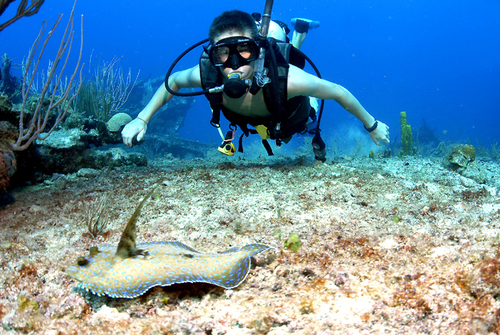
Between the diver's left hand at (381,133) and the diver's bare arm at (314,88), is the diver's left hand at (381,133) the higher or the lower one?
the lower one

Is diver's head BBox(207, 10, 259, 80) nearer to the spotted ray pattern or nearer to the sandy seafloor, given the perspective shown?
the sandy seafloor

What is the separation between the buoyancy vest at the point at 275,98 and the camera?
12.1 ft

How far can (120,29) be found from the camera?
112 metres

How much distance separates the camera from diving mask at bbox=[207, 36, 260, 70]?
3308 mm

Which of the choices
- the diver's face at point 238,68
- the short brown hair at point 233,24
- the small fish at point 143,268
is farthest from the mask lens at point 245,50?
the small fish at point 143,268

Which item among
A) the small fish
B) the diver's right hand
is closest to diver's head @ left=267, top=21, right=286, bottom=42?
the diver's right hand

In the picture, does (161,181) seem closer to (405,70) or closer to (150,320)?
(150,320)

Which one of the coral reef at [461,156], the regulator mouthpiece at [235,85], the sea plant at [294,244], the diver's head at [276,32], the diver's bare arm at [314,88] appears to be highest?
the diver's head at [276,32]

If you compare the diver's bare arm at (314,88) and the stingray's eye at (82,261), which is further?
the diver's bare arm at (314,88)

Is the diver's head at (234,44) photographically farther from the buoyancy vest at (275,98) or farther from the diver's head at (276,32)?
the diver's head at (276,32)

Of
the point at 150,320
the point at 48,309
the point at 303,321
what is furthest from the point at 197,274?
the point at 48,309

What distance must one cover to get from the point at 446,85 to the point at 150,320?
148636 millimetres

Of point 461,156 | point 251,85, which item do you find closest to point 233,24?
point 251,85

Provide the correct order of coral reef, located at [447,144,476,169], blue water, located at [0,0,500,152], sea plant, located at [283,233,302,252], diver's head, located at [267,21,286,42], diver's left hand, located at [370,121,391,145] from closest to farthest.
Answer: sea plant, located at [283,233,302,252] → diver's left hand, located at [370,121,391,145] → diver's head, located at [267,21,286,42] → coral reef, located at [447,144,476,169] → blue water, located at [0,0,500,152]
